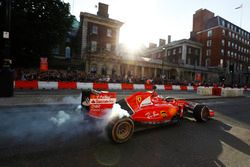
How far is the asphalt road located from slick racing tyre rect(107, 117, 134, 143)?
153mm

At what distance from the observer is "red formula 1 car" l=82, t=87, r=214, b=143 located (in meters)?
4.05

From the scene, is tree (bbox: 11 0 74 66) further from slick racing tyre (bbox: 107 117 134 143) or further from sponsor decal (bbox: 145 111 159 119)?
slick racing tyre (bbox: 107 117 134 143)

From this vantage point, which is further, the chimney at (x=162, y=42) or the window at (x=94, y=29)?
the chimney at (x=162, y=42)

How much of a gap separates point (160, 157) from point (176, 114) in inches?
99.8

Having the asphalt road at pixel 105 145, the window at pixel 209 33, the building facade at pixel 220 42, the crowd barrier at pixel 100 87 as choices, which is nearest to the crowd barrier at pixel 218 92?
the crowd barrier at pixel 100 87

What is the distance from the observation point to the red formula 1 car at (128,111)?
13.3 feet

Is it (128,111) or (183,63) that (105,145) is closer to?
(128,111)

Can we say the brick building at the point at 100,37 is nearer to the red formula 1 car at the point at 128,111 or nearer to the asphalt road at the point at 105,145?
the asphalt road at the point at 105,145

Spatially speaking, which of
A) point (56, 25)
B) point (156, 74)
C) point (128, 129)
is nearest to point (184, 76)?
point (156, 74)

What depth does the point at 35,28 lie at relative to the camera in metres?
17.9

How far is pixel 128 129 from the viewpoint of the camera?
13.7ft

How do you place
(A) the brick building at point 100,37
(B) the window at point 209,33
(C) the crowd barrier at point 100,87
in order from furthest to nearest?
(B) the window at point 209,33 < (A) the brick building at point 100,37 < (C) the crowd barrier at point 100,87

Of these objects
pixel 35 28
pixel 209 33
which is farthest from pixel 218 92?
pixel 209 33

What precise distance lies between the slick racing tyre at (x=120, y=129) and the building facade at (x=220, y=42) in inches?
2215
